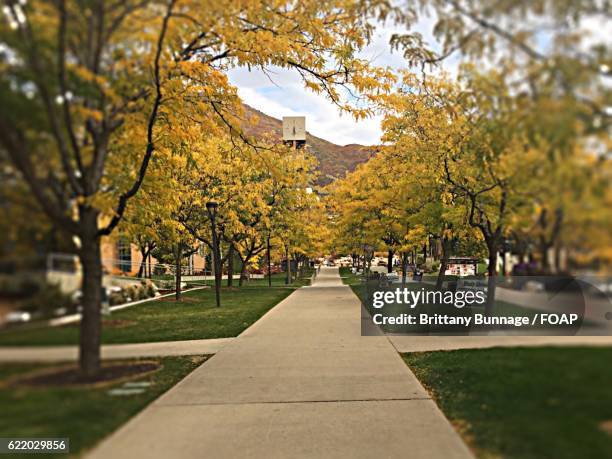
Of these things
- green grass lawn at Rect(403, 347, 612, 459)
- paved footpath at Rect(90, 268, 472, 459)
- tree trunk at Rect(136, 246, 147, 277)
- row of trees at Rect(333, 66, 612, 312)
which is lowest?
paved footpath at Rect(90, 268, 472, 459)

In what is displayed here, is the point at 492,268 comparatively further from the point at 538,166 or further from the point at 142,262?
the point at 142,262

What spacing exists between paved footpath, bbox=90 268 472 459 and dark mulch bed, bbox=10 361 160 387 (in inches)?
8.6

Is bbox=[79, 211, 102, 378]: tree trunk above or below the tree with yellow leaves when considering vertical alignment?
below

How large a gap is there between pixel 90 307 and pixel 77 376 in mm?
268

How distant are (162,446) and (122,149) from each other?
6.24ft

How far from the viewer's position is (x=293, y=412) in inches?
228

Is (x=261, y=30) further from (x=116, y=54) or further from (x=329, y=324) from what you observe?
(x=329, y=324)

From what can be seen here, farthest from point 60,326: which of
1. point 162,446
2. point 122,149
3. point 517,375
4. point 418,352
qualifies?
point 418,352

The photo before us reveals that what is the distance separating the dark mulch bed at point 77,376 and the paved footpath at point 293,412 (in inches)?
8.6

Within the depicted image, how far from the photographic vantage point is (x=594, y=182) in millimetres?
1656

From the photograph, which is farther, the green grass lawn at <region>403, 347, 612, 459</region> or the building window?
the building window

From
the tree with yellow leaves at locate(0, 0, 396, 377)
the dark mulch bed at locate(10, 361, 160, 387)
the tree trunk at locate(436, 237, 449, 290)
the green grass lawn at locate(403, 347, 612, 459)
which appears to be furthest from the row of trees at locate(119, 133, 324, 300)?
the tree trunk at locate(436, 237, 449, 290)

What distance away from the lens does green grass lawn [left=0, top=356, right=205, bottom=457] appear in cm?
181

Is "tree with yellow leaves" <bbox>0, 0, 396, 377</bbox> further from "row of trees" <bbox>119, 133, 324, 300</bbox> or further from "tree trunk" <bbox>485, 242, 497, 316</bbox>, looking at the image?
"tree trunk" <bbox>485, 242, 497, 316</bbox>
